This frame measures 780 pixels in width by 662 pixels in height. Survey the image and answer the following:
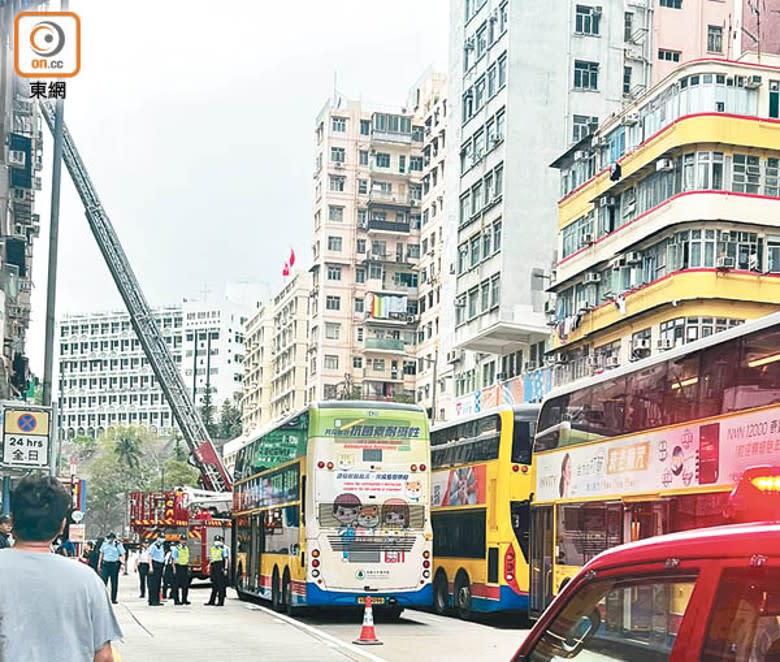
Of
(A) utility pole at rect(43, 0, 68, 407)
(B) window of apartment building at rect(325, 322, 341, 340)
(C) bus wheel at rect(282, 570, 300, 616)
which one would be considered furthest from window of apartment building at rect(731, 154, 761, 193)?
(B) window of apartment building at rect(325, 322, 341, 340)

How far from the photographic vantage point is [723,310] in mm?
41625

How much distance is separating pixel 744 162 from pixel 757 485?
40093 millimetres

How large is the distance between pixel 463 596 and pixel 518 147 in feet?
106

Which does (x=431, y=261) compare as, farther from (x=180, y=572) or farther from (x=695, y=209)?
(x=180, y=572)

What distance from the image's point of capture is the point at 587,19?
59594 millimetres

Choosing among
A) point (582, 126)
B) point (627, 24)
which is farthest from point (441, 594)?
point (627, 24)

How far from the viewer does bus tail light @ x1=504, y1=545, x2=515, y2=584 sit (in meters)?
24.9

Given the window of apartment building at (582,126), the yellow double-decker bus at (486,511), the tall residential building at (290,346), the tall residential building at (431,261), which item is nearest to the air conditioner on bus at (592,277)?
the window of apartment building at (582,126)

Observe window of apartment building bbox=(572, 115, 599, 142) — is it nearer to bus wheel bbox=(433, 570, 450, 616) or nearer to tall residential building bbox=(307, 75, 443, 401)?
bus wheel bbox=(433, 570, 450, 616)

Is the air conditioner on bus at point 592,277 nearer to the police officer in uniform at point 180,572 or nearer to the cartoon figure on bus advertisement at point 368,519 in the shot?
the police officer in uniform at point 180,572

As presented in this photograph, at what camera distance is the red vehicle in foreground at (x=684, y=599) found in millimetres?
3656

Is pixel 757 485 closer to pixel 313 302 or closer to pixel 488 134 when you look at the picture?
pixel 488 134

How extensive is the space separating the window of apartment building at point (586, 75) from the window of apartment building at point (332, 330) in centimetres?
4957

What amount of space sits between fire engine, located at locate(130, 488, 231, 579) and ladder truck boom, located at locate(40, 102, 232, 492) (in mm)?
3365
